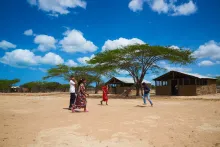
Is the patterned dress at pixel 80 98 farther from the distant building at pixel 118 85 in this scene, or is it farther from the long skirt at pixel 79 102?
the distant building at pixel 118 85

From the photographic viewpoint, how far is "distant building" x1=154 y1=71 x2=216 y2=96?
1148 inches

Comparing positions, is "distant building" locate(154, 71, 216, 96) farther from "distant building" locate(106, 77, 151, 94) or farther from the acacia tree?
"distant building" locate(106, 77, 151, 94)

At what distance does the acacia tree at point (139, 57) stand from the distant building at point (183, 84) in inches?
145

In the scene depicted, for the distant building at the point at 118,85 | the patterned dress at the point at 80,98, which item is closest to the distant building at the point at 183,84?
the distant building at the point at 118,85

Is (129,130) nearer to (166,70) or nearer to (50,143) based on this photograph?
(50,143)

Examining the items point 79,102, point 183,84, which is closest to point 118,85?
point 183,84

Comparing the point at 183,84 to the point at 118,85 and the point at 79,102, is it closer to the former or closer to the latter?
the point at 118,85

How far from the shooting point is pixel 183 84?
3012 cm

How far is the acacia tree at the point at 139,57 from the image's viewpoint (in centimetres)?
2542

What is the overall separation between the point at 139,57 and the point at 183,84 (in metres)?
8.76

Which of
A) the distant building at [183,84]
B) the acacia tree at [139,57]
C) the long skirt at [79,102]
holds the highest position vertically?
the acacia tree at [139,57]

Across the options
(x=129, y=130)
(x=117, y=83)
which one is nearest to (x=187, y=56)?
(x=117, y=83)

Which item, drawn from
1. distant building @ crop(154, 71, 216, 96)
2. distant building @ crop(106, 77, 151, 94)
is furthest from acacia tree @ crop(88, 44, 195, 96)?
distant building @ crop(106, 77, 151, 94)

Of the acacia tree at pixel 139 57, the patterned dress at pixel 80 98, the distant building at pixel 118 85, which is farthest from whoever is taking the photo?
the distant building at pixel 118 85
